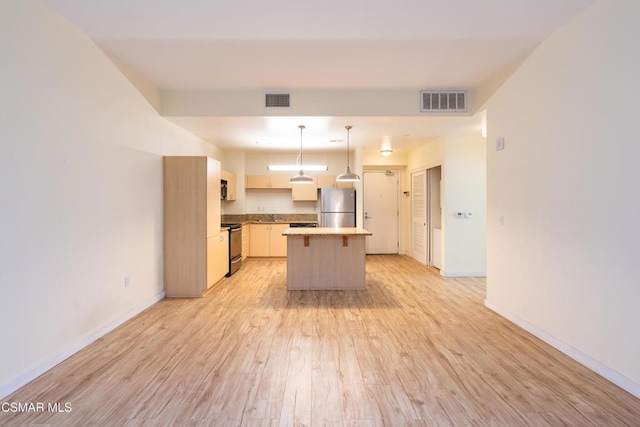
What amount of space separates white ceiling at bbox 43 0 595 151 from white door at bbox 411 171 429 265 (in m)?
2.32

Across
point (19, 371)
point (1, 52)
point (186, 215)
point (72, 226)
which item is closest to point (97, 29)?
point (1, 52)

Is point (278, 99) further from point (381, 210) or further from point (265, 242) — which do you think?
point (381, 210)

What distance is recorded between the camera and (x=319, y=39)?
277 cm

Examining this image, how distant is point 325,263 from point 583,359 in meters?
2.91

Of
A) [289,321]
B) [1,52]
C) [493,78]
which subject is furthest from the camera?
[493,78]

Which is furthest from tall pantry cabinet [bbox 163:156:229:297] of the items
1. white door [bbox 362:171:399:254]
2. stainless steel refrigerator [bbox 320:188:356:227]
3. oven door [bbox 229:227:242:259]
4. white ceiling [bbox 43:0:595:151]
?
white door [bbox 362:171:399:254]

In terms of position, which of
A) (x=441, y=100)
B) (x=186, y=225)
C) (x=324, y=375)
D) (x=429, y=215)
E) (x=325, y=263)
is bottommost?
(x=324, y=375)

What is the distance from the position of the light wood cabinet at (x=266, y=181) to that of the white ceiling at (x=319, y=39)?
9.52 ft

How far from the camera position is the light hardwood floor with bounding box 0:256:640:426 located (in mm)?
1764

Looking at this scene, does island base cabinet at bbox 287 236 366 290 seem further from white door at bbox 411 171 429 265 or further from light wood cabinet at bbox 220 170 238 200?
light wood cabinet at bbox 220 170 238 200

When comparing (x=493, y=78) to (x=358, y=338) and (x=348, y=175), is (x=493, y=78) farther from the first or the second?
(x=358, y=338)

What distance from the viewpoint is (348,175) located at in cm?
447

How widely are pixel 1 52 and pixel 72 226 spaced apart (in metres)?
1.29

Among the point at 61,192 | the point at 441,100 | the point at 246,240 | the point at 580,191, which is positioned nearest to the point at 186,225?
the point at 61,192
